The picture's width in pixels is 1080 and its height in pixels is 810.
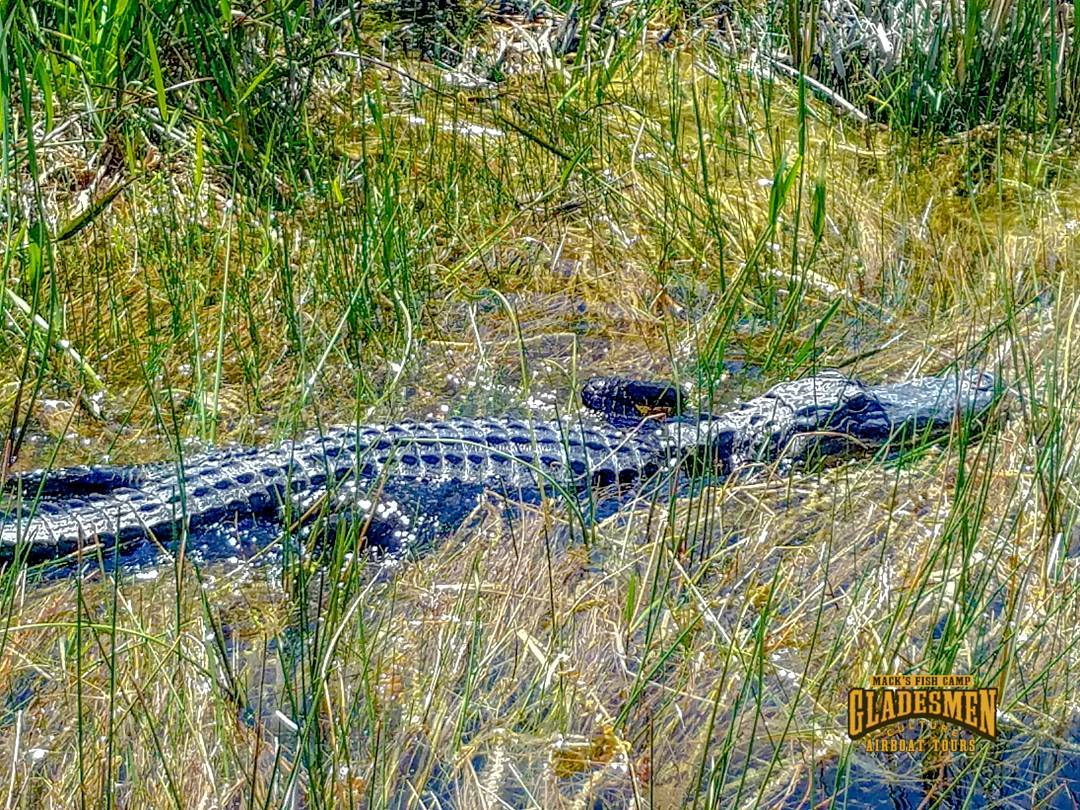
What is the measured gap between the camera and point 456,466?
3.05 metres

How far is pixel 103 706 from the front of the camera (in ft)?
6.79

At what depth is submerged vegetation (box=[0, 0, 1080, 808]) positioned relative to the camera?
6.50 feet

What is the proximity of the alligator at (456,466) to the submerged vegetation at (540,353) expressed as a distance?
12cm

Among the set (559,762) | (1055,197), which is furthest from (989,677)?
(1055,197)

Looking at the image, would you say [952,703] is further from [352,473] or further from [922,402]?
[352,473]

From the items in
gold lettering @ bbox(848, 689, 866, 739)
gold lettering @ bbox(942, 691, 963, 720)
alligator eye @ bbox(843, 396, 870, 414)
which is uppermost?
alligator eye @ bbox(843, 396, 870, 414)

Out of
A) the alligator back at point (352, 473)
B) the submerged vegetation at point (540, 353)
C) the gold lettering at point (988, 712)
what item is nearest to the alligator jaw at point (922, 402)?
the submerged vegetation at point (540, 353)

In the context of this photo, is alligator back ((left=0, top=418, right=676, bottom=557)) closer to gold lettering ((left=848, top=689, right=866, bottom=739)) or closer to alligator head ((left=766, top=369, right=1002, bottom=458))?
alligator head ((left=766, top=369, right=1002, bottom=458))

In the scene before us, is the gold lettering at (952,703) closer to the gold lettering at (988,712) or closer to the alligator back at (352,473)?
the gold lettering at (988,712)

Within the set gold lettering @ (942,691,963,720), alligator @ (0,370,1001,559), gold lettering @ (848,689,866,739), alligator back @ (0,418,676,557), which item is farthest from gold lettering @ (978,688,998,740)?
alligator back @ (0,418,676,557)

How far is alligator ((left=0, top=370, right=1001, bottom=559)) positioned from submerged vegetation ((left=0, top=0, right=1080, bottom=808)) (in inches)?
4.7

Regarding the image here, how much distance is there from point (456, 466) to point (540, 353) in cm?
88

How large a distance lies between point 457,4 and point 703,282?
8.08 ft

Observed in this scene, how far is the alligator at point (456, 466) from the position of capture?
110 inches
